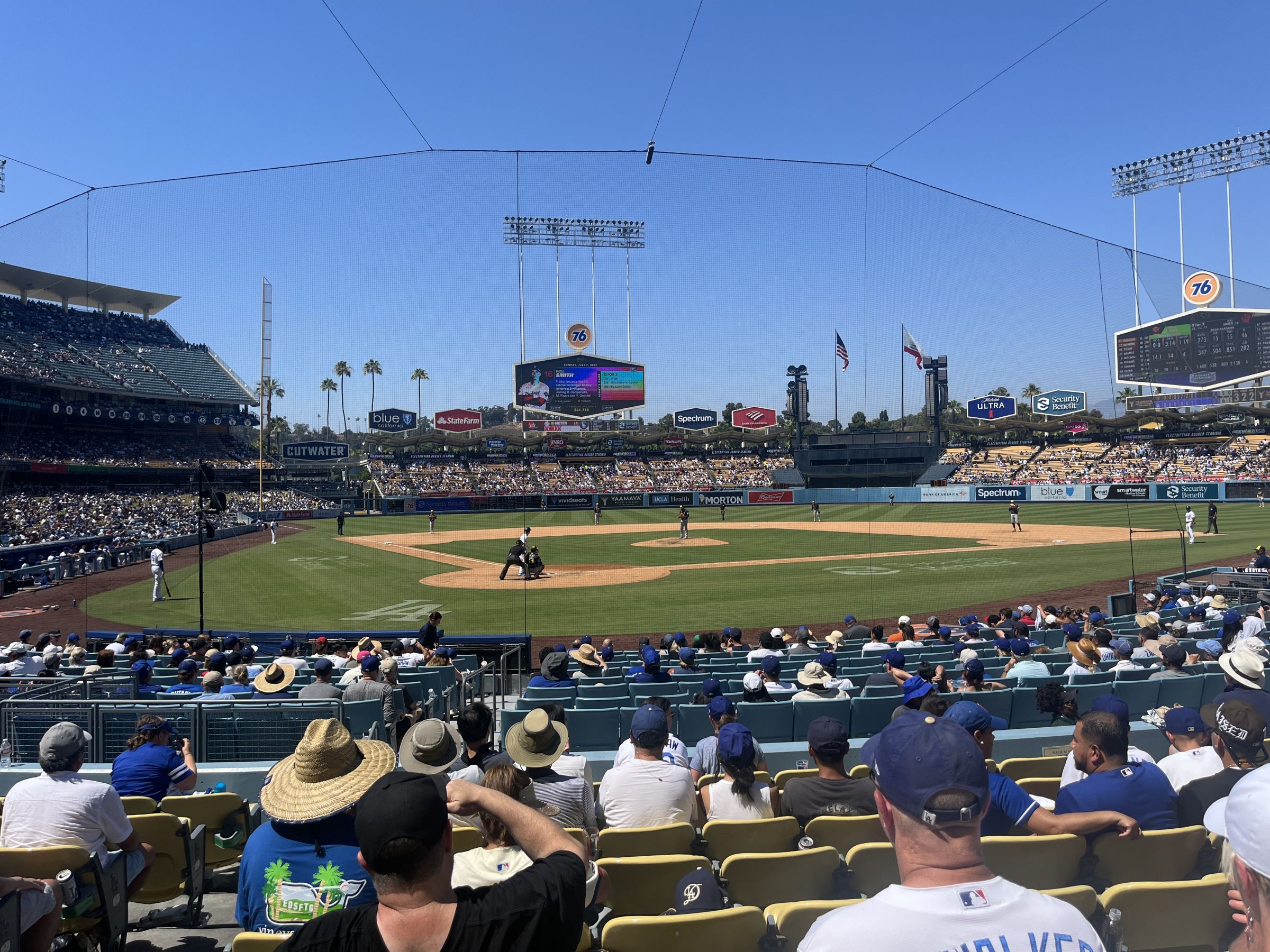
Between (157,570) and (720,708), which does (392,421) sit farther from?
(720,708)

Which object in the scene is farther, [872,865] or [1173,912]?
[872,865]

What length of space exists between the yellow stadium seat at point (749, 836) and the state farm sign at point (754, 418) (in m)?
77.6

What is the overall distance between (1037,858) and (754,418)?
8015 cm

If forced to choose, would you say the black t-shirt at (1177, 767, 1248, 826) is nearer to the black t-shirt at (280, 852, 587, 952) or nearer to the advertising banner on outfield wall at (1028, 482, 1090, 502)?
the black t-shirt at (280, 852, 587, 952)

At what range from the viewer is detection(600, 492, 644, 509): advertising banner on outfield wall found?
215ft

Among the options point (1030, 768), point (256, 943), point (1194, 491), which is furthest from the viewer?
point (1194, 491)

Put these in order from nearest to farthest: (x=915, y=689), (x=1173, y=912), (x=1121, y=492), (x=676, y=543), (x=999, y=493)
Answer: (x=1173, y=912) < (x=915, y=689) < (x=676, y=543) < (x=1121, y=492) < (x=999, y=493)

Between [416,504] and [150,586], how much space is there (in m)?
33.9

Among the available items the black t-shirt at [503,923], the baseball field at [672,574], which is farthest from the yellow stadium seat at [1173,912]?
the baseball field at [672,574]

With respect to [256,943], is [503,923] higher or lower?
higher

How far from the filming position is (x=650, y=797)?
468 centimetres

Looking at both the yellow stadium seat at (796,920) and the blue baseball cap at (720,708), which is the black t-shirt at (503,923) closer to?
the yellow stadium seat at (796,920)

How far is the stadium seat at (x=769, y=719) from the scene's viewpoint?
26.4ft

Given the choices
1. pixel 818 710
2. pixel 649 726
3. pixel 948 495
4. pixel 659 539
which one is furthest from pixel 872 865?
pixel 948 495
